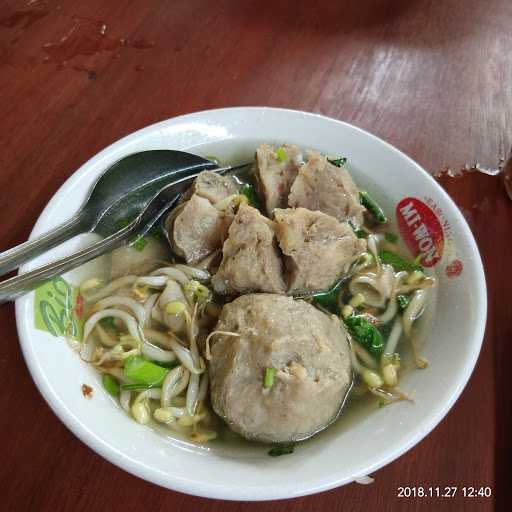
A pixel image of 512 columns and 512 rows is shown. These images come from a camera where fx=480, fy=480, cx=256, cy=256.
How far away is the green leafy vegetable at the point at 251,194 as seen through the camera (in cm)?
211

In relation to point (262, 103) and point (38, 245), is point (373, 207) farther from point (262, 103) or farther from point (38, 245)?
point (38, 245)

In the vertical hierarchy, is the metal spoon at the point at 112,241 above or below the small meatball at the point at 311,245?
above

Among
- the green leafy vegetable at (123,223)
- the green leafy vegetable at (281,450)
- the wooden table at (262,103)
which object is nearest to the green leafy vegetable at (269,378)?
the green leafy vegetable at (281,450)

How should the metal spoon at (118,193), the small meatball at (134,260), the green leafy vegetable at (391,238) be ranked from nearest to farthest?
the metal spoon at (118,193), the small meatball at (134,260), the green leafy vegetable at (391,238)

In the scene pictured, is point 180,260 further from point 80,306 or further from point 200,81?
point 200,81

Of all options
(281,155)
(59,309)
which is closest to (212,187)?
(281,155)

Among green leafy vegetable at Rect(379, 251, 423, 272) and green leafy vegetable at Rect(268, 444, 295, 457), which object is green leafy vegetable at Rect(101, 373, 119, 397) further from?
green leafy vegetable at Rect(379, 251, 423, 272)

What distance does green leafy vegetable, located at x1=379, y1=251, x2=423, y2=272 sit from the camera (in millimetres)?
1914

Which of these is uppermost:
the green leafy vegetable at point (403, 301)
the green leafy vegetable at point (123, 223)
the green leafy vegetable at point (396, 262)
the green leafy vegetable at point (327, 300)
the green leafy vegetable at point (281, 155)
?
the green leafy vegetable at point (123, 223)

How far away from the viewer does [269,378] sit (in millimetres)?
1394

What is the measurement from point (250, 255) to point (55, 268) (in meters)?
0.65

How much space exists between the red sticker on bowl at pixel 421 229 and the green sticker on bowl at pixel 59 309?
4.29ft

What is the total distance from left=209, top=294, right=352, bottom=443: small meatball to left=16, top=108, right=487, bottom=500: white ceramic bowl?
0.09 metres

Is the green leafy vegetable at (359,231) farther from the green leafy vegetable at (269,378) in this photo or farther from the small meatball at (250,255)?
the green leafy vegetable at (269,378)
